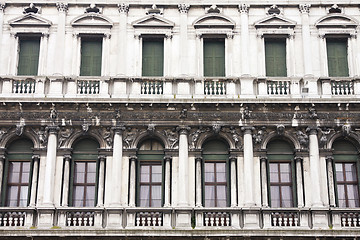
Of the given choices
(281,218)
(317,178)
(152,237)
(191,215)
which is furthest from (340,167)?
(152,237)

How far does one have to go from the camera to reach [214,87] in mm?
24219

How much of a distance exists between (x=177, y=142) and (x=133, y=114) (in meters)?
1.84

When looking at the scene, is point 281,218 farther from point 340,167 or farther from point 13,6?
point 13,6

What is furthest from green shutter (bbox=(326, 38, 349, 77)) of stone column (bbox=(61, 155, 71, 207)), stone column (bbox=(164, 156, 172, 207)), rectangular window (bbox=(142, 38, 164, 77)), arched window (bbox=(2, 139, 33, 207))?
arched window (bbox=(2, 139, 33, 207))

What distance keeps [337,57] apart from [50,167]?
11166 mm

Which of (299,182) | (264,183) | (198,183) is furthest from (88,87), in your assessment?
(299,182)

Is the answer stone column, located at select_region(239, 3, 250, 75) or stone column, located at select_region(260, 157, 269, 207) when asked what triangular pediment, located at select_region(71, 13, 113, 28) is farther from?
stone column, located at select_region(260, 157, 269, 207)

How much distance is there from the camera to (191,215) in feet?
73.8

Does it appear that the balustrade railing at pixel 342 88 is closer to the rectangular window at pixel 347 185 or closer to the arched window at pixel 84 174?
the rectangular window at pixel 347 185

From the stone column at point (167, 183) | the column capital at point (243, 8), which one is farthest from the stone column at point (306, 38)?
the stone column at point (167, 183)

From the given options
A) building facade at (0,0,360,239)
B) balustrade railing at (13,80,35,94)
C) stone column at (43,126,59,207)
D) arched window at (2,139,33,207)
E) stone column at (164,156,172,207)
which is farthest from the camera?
balustrade railing at (13,80,35,94)

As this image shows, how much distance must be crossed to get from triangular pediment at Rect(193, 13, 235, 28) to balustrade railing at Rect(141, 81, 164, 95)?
273cm

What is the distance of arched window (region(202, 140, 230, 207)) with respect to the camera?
23.3 m

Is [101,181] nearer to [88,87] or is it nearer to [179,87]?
[88,87]
